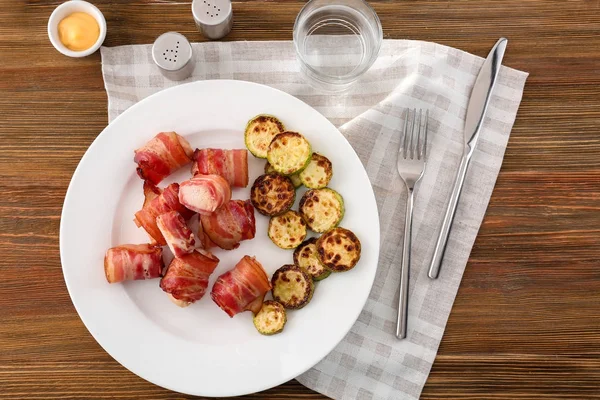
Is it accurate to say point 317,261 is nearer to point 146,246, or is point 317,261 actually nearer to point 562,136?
point 146,246

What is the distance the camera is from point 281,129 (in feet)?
5.62

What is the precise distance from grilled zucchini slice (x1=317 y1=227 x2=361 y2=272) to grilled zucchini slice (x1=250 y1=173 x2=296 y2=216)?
154 millimetres

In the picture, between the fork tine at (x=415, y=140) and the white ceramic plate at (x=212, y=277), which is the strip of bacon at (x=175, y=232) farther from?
the fork tine at (x=415, y=140)

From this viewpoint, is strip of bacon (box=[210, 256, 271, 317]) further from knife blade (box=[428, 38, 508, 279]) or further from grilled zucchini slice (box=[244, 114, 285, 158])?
knife blade (box=[428, 38, 508, 279])

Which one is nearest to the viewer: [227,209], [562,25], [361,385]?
[227,209]

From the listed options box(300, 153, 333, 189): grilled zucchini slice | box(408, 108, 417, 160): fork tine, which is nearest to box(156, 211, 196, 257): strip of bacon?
box(300, 153, 333, 189): grilled zucchini slice

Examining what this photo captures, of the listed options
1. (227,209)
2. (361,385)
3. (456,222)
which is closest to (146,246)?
(227,209)

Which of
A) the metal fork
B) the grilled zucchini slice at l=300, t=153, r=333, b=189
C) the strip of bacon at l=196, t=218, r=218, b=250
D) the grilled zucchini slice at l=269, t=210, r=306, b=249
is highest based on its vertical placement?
the metal fork

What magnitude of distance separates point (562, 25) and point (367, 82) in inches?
25.8

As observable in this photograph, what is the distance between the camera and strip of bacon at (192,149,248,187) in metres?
1.68

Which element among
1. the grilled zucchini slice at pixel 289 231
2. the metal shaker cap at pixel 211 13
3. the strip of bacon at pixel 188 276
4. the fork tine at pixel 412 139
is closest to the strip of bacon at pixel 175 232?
the strip of bacon at pixel 188 276

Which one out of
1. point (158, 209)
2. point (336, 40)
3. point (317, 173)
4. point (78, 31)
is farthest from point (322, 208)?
point (78, 31)

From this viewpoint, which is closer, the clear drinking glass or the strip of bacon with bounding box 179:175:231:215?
the strip of bacon with bounding box 179:175:231:215

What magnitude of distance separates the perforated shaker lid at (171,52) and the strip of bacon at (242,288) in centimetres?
61
